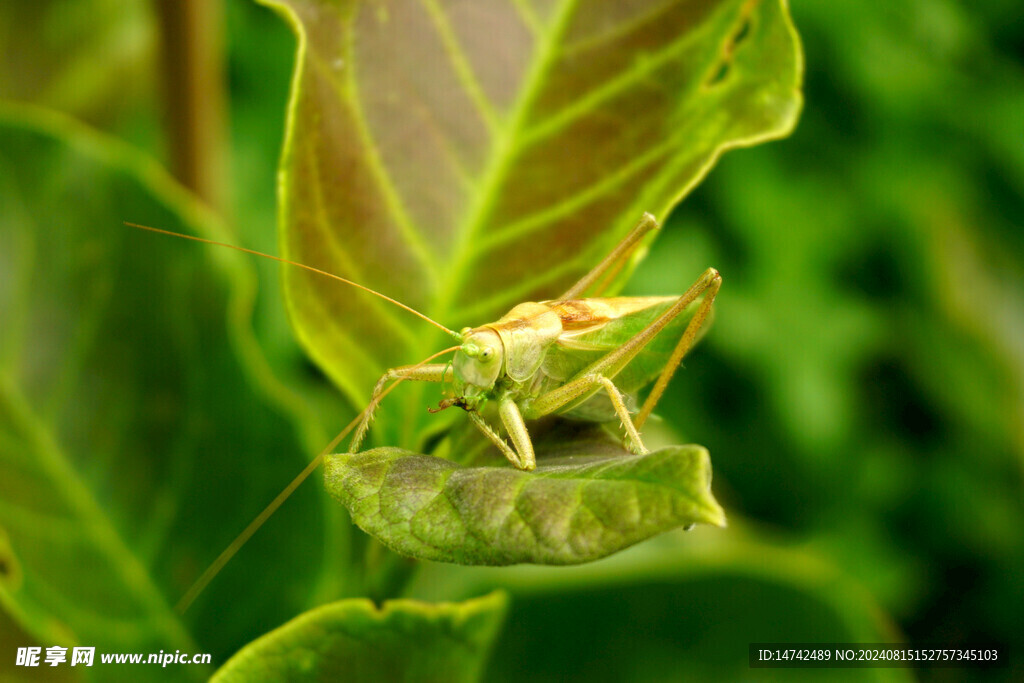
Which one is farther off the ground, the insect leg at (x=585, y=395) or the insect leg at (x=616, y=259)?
the insect leg at (x=616, y=259)

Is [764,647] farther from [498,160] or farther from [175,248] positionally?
[175,248]

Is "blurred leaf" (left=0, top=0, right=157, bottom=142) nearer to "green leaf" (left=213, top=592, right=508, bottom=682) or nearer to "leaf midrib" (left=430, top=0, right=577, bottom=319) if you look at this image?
"leaf midrib" (left=430, top=0, right=577, bottom=319)

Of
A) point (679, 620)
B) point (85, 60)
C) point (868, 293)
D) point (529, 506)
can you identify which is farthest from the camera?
point (868, 293)

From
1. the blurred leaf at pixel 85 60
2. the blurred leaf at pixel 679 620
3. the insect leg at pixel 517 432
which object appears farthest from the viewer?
the blurred leaf at pixel 85 60

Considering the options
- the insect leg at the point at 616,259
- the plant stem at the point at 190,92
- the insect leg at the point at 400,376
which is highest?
the plant stem at the point at 190,92

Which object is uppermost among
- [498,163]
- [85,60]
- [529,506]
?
[85,60]

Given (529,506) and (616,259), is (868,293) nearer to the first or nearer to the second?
(616,259)

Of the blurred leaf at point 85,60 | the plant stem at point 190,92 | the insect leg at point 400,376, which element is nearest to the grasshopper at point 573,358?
the insect leg at point 400,376

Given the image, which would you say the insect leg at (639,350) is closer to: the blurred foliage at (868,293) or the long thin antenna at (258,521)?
the long thin antenna at (258,521)

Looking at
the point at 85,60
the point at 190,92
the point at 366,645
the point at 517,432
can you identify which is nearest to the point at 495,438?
the point at 517,432
